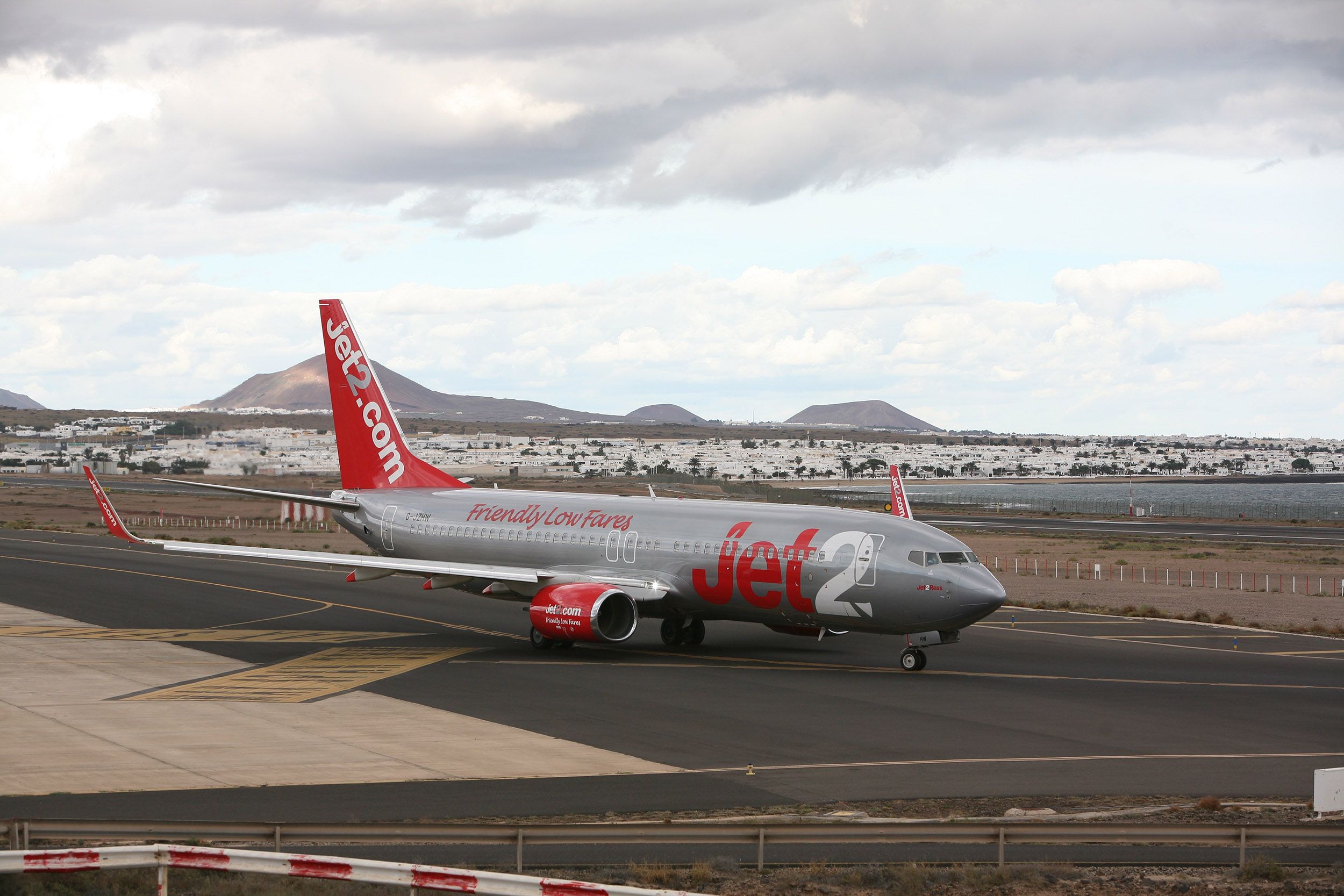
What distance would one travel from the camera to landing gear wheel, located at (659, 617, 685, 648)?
134 ft

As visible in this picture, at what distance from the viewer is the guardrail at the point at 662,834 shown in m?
14.9

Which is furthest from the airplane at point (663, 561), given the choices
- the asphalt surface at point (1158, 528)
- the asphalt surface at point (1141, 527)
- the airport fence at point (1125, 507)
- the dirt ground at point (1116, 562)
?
the airport fence at point (1125, 507)

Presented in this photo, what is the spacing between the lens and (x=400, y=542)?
45.8 meters

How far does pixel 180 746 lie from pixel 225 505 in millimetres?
118602

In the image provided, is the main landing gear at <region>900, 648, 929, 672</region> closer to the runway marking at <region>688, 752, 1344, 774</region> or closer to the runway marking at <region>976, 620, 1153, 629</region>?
the runway marking at <region>688, 752, 1344, 774</region>

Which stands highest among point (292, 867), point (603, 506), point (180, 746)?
point (603, 506)

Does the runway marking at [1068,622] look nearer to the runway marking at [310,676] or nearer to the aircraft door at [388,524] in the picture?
the runway marking at [310,676]

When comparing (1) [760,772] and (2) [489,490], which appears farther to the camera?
(2) [489,490]

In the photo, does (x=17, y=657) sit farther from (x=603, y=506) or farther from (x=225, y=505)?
(x=225, y=505)

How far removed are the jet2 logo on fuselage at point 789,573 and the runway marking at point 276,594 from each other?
897cm

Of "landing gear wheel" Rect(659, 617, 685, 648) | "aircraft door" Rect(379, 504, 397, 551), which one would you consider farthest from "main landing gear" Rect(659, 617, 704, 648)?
"aircraft door" Rect(379, 504, 397, 551)

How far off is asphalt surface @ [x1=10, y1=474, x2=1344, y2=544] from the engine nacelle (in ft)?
220

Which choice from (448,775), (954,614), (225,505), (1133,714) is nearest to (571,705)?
(448,775)

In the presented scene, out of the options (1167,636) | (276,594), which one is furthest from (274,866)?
(276,594)
